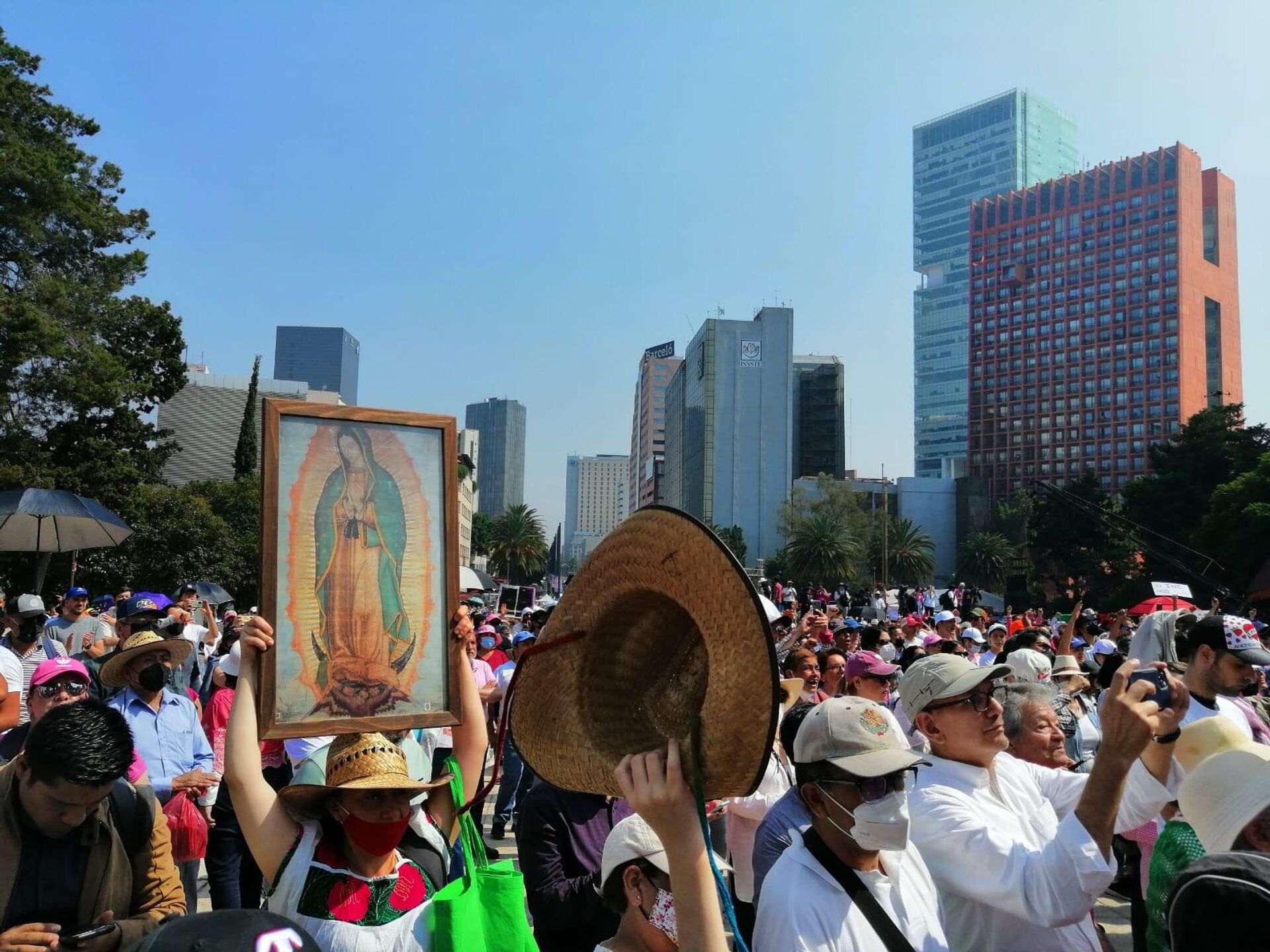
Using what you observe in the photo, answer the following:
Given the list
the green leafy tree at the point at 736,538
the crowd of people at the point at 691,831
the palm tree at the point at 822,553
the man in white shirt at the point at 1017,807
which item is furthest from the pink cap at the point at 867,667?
the green leafy tree at the point at 736,538

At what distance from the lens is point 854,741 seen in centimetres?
271

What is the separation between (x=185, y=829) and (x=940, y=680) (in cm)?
382

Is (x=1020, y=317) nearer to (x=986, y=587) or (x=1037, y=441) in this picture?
(x=1037, y=441)

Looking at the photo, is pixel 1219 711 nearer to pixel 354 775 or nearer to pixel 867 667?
pixel 867 667

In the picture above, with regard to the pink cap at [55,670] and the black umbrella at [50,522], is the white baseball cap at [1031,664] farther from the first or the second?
the black umbrella at [50,522]

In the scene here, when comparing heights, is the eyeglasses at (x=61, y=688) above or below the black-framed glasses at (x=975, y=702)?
below

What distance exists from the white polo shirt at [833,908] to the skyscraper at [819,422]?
130230 millimetres

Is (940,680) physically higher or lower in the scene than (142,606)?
higher

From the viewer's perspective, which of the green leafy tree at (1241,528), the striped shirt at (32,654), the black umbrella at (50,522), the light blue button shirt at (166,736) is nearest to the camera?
the light blue button shirt at (166,736)

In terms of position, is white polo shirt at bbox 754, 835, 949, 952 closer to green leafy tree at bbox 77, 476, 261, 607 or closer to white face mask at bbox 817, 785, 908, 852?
white face mask at bbox 817, 785, 908, 852

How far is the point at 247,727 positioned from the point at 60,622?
32.3ft

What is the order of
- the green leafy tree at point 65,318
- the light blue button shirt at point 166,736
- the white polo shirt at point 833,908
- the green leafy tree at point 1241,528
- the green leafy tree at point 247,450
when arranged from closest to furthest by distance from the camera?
the white polo shirt at point 833,908 < the light blue button shirt at point 166,736 < the green leafy tree at point 65,318 < the green leafy tree at point 1241,528 < the green leafy tree at point 247,450

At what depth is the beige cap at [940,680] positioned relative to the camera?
10.9ft

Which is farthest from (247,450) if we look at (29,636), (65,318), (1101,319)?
(1101,319)
